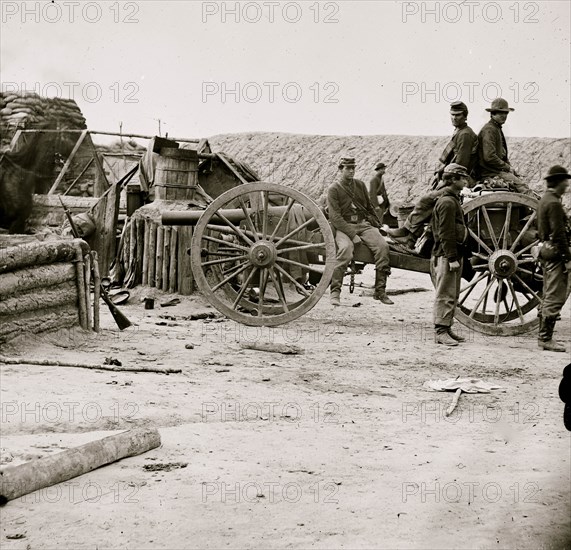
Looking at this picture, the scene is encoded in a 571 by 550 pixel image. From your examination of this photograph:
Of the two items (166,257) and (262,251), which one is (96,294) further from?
(166,257)

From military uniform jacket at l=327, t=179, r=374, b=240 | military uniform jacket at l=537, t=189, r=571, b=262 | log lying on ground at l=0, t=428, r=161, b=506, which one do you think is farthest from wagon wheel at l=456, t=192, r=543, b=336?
log lying on ground at l=0, t=428, r=161, b=506

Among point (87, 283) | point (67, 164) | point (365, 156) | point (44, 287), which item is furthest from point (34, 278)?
point (365, 156)

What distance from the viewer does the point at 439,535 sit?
382 centimetres

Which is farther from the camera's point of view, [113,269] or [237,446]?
[113,269]

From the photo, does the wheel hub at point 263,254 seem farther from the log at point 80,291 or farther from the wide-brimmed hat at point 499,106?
the wide-brimmed hat at point 499,106

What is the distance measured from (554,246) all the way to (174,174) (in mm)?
5118

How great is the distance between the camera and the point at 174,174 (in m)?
11.5

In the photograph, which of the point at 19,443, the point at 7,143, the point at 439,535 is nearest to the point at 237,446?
the point at 19,443

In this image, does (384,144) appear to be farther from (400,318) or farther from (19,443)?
(19,443)

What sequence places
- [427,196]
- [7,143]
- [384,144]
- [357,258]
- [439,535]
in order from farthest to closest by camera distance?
[384,144] < [7,143] < [357,258] < [427,196] < [439,535]

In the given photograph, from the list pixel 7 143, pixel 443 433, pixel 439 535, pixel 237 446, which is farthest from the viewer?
pixel 7 143

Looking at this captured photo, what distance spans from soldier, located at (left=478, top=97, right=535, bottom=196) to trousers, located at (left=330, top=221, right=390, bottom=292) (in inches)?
55.5

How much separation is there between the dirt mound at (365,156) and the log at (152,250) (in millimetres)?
15900

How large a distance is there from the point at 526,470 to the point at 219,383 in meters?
2.67
